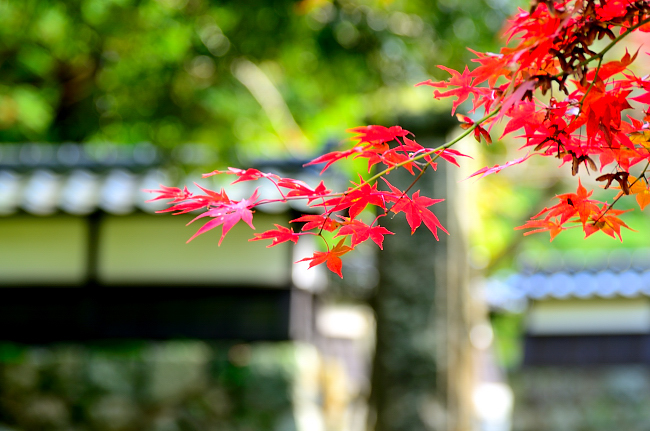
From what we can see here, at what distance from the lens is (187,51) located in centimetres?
358

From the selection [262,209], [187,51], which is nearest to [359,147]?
[187,51]

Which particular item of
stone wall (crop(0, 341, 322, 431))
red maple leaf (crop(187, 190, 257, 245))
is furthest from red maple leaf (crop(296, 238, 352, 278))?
stone wall (crop(0, 341, 322, 431))

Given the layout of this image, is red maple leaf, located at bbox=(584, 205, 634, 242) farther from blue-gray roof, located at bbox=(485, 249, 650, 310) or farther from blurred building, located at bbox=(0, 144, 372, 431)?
blue-gray roof, located at bbox=(485, 249, 650, 310)

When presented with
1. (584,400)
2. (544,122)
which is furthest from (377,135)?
(584,400)

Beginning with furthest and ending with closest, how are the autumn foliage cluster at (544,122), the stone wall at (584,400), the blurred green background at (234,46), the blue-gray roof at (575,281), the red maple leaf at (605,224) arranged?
the blue-gray roof at (575,281) < the stone wall at (584,400) < the blurred green background at (234,46) < the red maple leaf at (605,224) < the autumn foliage cluster at (544,122)

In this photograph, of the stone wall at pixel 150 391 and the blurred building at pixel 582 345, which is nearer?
the stone wall at pixel 150 391

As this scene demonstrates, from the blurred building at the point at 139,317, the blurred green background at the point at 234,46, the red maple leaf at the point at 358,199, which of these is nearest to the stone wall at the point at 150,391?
the blurred building at the point at 139,317

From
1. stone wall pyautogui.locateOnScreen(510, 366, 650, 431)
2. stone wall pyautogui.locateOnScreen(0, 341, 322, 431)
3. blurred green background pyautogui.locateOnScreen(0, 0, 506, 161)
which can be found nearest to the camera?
blurred green background pyautogui.locateOnScreen(0, 0, 506, 161)

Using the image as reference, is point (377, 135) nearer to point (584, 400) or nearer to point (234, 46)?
point (234, 46)

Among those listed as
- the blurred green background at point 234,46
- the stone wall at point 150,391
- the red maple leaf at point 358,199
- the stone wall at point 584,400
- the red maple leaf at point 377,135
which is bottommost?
the stone wall at point 584,400

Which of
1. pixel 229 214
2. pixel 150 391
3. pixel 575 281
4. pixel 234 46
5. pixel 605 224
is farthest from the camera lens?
pixel 575 281

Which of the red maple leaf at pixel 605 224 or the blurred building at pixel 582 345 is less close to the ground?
the red maple leaf at pixel 605 224

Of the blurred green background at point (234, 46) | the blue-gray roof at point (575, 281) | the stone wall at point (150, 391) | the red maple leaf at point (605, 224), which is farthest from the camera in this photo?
the blue-gray roof at point (575, 281)

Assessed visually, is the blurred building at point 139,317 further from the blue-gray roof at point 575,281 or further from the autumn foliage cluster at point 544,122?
the blue-gray roof at point 575,281
